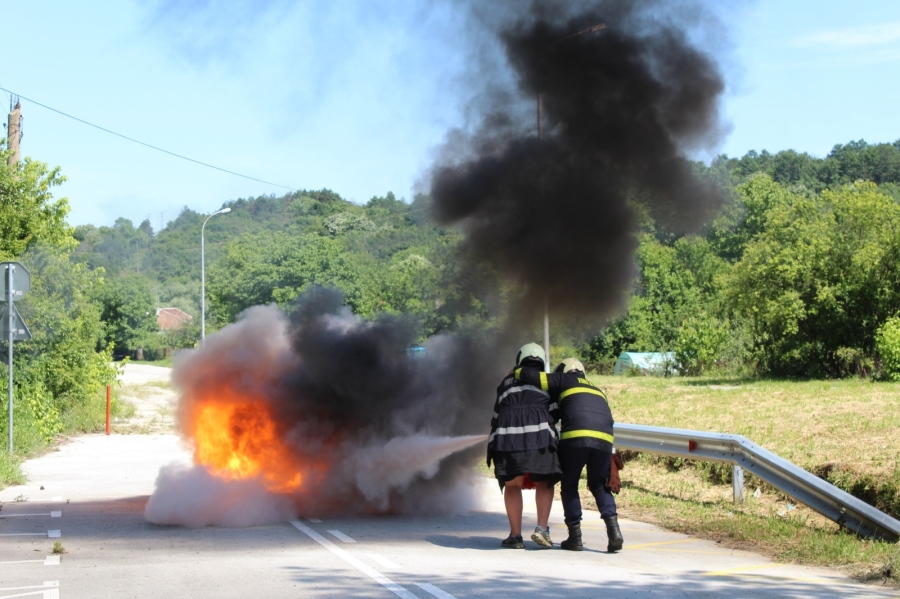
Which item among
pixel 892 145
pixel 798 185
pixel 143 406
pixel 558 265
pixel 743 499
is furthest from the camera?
pixel 892 145

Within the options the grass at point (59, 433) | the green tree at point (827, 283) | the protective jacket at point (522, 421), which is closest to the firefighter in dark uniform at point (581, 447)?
the protective jacket at point (522, 421)

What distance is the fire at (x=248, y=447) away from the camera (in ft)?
33.7

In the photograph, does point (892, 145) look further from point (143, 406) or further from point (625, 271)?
point (625, 271)

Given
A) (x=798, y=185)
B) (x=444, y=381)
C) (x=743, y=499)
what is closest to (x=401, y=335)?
(x=444, y=381)

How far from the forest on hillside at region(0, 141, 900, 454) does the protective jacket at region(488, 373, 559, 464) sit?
283 cm

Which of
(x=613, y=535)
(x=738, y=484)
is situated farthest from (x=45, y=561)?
(x=738, y=484)

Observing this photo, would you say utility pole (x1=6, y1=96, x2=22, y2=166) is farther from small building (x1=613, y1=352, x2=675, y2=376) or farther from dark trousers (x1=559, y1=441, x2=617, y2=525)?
small building (x1=613, y1=352, x2=675, y2=376)

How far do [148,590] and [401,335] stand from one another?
471 centimetres

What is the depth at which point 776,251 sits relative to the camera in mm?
31484

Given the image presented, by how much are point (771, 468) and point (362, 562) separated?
4.27 m

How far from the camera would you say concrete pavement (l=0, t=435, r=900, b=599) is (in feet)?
21.8

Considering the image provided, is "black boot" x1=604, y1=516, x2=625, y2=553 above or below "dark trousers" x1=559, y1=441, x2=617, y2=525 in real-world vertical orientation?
below

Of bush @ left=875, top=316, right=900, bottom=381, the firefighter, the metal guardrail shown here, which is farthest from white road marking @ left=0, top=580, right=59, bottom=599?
bush @ left=875, top=316, right=900, bottom=381

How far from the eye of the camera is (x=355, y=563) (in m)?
7.57
